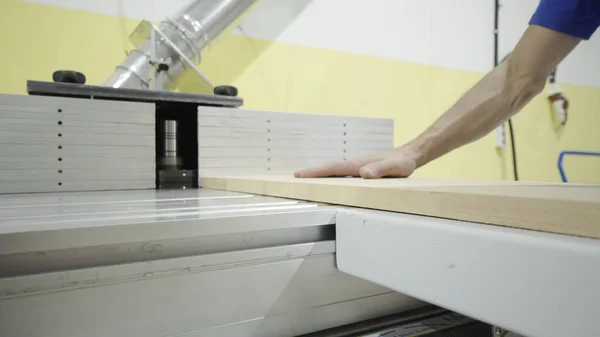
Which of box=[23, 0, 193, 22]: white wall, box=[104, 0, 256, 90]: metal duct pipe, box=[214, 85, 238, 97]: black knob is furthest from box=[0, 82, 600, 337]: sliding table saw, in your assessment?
box=[23, 0, 193, 22]: white wall

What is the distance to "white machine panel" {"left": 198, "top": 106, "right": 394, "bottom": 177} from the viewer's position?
105 centimetres

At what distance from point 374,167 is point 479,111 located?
269mm

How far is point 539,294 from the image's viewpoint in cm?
28

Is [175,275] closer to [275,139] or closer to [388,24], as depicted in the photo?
[275,139]

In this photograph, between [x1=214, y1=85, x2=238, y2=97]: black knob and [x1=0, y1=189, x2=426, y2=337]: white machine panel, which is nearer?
[x1=0, y1=189, x2=426, y2=337]: white machine panel

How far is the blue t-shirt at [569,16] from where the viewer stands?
2.24 ft

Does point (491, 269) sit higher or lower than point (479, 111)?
lower

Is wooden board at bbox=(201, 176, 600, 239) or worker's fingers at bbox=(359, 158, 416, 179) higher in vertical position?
worker's fingers at bbox=(359, 158, 416, 179)

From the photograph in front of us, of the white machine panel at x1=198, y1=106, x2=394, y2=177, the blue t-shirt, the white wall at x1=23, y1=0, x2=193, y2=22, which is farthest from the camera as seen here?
the white wall at x1=23, y1=0, x2=193, y2=22

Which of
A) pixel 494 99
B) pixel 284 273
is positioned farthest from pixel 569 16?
pixel 284 273

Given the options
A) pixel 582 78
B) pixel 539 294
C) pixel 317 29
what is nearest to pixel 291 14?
pixel 317 29

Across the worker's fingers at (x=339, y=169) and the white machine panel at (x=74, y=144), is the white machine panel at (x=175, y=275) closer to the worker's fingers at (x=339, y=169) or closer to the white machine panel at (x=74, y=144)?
the worker's fingers at (x=339, y=169)

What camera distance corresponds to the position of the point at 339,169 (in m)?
0.79

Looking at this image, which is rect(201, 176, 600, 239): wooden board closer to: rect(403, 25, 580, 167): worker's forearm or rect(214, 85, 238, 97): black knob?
rect(403, 25, 580, 167): worker's forearm
